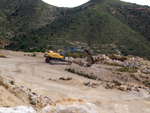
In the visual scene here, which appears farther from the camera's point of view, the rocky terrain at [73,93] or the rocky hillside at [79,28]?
the rocky hillside at [79,28]

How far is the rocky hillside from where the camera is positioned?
45.8 meters

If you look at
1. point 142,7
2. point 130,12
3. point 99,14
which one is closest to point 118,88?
point 99,14

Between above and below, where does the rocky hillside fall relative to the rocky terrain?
above

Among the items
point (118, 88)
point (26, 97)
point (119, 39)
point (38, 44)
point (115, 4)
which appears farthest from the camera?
point (115, 4)

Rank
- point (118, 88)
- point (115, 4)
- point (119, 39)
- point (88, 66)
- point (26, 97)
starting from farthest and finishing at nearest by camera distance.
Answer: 1. point (115, 4)
2. point (119, 39)
3. point (88, 66)
4. point (118, 88)
5. point (26, 97)

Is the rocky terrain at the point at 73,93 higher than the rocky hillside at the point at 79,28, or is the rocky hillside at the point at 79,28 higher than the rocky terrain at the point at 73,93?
the rocky hillside at the point at 79,28

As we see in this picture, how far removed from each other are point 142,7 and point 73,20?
3602 cm

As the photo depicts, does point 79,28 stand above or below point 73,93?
above

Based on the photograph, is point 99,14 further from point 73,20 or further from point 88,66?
point 88,66

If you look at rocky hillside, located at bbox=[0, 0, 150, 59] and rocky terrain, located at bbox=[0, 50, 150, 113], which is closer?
rocky terrain, located at bbox=[0, 50, 150, 113]

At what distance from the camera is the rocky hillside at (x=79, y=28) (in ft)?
150

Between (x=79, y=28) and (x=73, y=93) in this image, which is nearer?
(x=73, y=93)

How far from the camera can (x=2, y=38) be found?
50.5m

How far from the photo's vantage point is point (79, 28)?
53.8 metres
